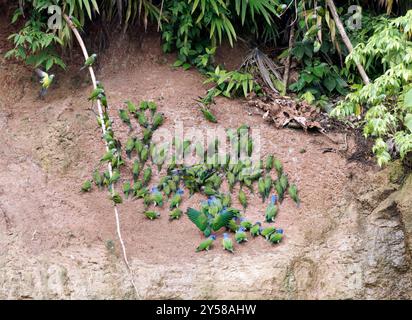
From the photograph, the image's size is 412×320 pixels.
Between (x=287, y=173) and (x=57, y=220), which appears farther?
(x=287, y=173)

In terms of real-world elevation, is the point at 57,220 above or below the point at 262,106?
below

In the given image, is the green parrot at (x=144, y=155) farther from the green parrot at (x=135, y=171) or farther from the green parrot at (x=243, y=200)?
the green parrot at (x=243, y=200)

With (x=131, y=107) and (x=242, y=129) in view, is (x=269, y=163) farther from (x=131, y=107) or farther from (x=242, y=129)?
(x=131, y=107)

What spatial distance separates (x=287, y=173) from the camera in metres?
6.18

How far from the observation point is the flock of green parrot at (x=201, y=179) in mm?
5688

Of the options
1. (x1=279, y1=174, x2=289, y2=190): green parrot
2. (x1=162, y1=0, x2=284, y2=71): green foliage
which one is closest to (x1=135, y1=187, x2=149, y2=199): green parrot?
(x1=279, y1=174, x2=289, y2=190): green parrot

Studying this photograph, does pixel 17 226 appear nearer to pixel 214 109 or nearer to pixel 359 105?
pixel 214 109

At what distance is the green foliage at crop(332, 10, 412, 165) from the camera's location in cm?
562

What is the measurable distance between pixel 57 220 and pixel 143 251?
75 centimetres

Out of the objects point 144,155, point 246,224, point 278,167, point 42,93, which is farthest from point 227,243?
point 42,93

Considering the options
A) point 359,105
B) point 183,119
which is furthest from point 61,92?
point 359,105

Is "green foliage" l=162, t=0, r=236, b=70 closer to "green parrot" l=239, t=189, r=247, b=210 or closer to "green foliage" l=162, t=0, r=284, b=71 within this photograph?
→ "green foliage" l=162, t=0, r=284, b=71

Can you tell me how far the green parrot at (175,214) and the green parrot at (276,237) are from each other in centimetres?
74

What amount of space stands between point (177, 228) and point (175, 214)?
116 mm
